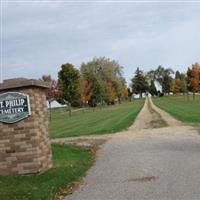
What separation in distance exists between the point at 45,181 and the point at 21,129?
5.50 feet

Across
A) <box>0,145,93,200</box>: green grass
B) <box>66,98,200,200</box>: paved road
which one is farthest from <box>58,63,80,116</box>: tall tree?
<box>0,145,93,200</box>: green grass

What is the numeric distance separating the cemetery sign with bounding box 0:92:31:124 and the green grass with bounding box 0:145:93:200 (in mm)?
1424

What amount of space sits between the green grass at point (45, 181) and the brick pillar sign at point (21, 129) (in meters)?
0.39

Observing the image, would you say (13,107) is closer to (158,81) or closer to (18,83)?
(18,83)

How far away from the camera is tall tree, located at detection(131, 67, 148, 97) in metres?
171

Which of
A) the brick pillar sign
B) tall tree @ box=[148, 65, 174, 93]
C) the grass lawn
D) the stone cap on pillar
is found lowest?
the grass lawn

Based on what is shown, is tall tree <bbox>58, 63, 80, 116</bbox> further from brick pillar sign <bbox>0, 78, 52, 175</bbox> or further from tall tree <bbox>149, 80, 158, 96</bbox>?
tall tree <bbox>149, 80, 158, 96</bbox>

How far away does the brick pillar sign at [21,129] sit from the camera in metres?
12.8

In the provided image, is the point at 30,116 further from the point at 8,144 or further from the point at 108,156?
the point at 108,156

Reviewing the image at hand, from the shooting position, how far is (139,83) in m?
172

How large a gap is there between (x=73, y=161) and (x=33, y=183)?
465cm

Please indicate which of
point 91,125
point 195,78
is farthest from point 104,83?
point 91,125

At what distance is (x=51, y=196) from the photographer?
10.4 meters

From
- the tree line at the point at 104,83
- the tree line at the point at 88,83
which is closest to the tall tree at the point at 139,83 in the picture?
the tree line at the point at 104,83
